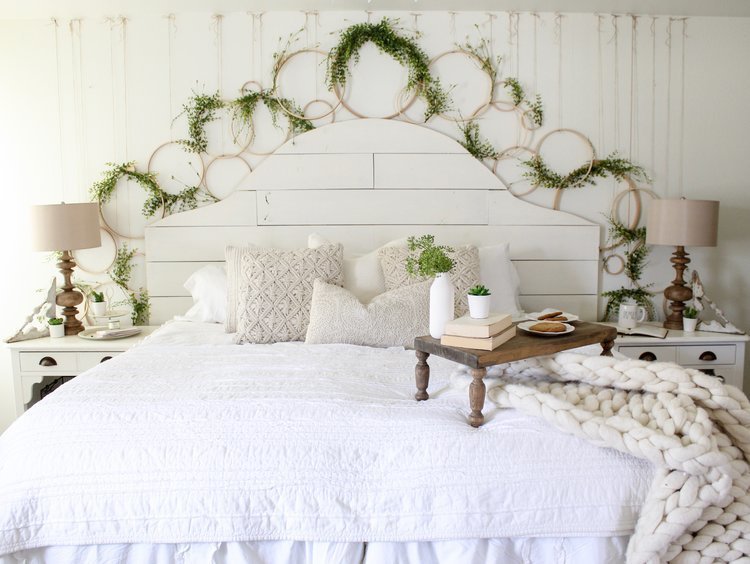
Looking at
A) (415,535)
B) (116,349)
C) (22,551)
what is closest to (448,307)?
(415,535)

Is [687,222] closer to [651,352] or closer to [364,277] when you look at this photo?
[651,352]

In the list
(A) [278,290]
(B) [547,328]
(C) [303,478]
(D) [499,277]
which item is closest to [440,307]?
(B) [547,328]

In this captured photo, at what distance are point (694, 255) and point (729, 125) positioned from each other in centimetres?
76

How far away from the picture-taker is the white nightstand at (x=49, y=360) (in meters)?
2.83

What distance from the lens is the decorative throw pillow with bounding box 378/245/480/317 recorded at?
2.58 metres

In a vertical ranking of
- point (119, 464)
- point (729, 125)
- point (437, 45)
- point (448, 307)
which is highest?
point (437, 45)

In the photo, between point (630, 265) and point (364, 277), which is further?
point (630, 265)

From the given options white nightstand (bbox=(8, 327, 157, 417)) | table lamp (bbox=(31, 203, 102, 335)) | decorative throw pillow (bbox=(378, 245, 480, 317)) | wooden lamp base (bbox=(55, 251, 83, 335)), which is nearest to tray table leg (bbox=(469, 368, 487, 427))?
decorative throw pillow (bbox=(378, 245, 480, 317))

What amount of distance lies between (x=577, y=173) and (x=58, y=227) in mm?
2710

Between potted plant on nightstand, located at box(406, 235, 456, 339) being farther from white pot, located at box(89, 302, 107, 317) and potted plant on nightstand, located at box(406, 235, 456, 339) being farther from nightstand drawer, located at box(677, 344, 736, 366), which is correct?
white pot, located at box(89, 302, 107, 317)

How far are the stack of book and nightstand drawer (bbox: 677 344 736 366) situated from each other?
1.65 metres

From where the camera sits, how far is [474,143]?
10.6 ft

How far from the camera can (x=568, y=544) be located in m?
1.46

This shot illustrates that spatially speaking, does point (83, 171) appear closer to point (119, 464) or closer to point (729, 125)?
→ point (119, 464)
